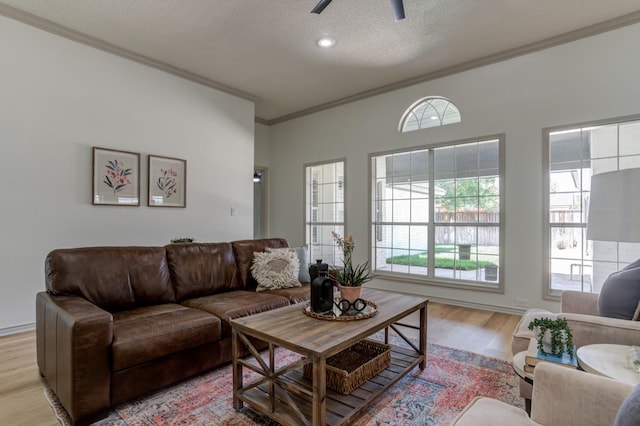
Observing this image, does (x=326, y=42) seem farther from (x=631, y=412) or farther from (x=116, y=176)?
(x=631, y=412)

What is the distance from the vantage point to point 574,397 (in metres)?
1.13

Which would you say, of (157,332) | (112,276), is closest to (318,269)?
(157,332)

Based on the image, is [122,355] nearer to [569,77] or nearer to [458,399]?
[458,399]

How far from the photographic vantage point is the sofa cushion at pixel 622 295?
5.96 ft

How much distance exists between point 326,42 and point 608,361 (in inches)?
143

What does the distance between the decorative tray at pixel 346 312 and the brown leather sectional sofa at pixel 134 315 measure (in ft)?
2.40

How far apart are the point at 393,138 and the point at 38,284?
4.66 metres

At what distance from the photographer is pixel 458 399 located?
6.75 feet

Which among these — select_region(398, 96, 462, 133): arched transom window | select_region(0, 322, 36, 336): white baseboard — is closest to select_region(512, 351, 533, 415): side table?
select_region(398, 96, 462, 133): arched transom window

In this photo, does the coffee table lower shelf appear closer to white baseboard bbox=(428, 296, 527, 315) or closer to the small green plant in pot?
the small green plant in pot

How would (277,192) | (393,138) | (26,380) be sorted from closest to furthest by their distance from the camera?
(26,380) → (393,138) → (277,192)

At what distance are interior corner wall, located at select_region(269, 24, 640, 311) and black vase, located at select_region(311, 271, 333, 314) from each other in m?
2.88

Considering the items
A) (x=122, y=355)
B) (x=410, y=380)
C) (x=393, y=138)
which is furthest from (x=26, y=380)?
(x=393, y=138)

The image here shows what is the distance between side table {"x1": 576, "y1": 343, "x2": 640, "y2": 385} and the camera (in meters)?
1.31
